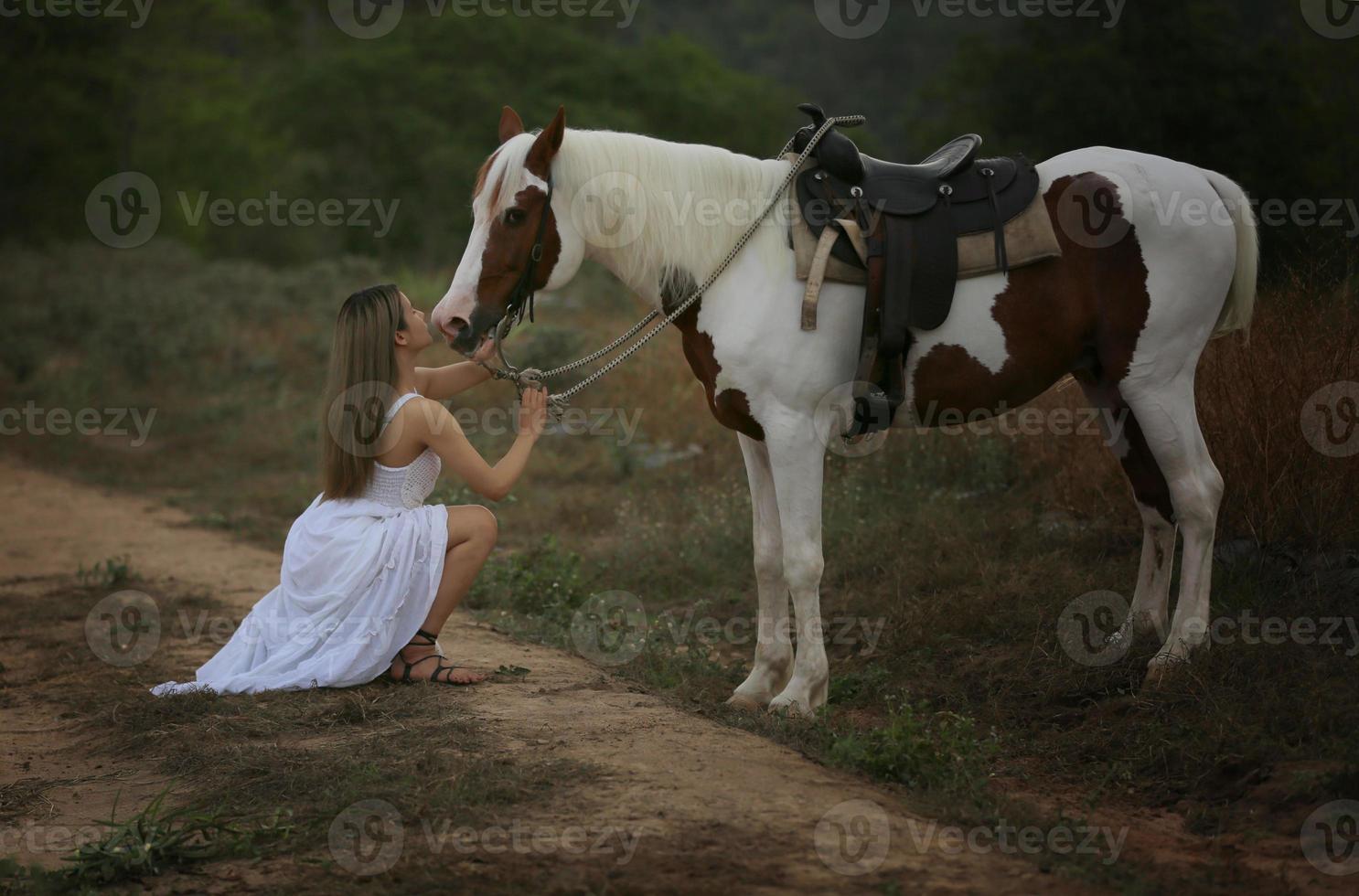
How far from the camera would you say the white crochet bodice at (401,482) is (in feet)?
16.0

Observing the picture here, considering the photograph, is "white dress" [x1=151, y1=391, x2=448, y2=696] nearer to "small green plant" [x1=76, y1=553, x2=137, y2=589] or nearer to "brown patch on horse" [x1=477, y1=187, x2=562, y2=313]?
"brown patch on horse" [x1=477, y1=187, x2=562, y2=313]

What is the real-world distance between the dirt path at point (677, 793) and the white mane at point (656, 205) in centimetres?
171

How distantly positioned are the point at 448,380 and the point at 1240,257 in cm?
331

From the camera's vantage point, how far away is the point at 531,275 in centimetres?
436

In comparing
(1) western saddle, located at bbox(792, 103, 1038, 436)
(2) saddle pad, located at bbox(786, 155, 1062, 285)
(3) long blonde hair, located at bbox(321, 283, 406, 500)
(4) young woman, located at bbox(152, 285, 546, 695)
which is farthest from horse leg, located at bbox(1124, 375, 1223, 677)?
(3) long blonde hair, located at bbox(321, 283, 406, 500)

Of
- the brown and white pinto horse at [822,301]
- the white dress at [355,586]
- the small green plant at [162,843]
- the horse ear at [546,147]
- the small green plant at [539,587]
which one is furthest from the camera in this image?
the small green plant at [539,587]

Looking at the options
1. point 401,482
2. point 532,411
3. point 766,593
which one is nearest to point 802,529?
point 766,593

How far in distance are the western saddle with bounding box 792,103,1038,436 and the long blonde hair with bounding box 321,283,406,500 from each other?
1767 mm

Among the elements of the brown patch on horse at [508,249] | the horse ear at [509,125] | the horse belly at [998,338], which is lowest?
the horse belly at [998,338]

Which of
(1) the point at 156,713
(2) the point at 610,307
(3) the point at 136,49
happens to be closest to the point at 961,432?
(1) the point at 156,713

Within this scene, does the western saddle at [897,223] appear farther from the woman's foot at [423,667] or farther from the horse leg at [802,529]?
the woman's foot at [423,667]

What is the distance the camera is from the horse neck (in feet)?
14.3

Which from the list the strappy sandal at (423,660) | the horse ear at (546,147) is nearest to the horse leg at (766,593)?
the strappy sandal at (423,660)

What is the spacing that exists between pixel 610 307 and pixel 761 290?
1054cm
